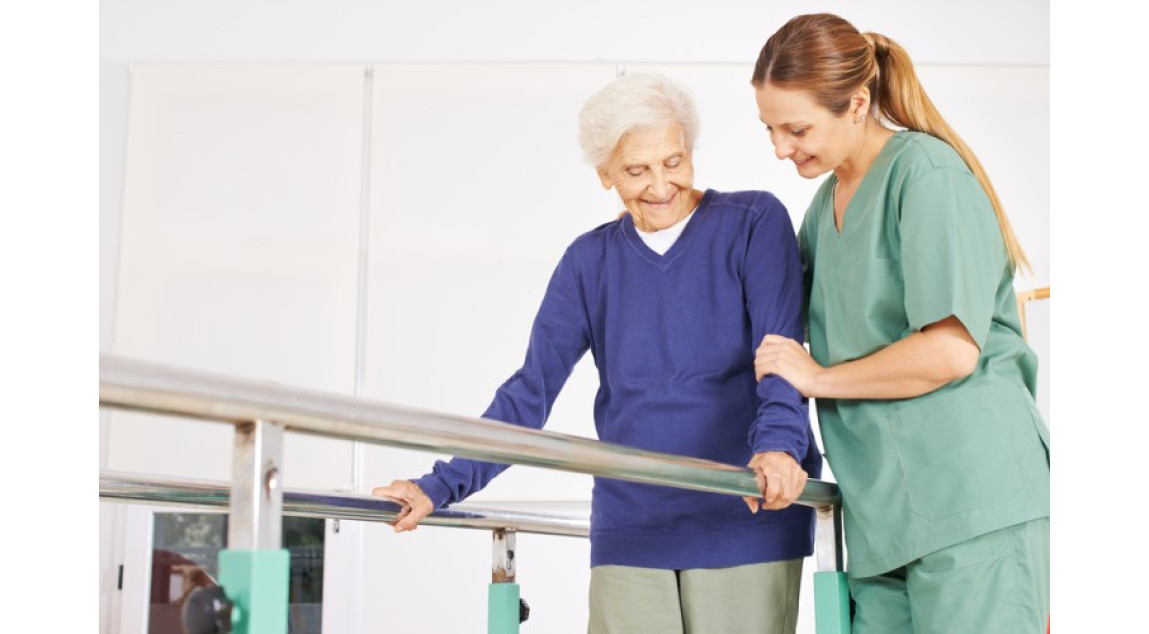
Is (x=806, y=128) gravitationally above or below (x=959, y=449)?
above

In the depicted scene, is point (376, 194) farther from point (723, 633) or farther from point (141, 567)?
point (723, 633)

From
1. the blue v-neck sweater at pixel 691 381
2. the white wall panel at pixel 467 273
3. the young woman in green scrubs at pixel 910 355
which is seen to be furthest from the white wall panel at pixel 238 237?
the young woman in green scrubs at pixel 910 355

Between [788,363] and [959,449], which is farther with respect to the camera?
[788,363]

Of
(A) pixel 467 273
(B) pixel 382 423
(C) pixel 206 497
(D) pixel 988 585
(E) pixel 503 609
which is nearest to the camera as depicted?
(B) pixel 382 423

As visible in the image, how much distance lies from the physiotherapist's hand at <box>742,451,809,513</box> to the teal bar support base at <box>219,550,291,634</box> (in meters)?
0.73

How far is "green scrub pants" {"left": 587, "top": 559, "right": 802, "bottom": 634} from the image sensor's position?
1592 millimetres

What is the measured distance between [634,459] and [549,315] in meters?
0.61

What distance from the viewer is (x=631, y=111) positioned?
1.76m

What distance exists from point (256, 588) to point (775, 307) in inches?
38.3

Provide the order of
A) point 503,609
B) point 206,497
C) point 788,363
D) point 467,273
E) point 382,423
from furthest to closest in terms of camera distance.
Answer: point 467,273
point 503,609
point 788,363
point 206,497
point 382,423

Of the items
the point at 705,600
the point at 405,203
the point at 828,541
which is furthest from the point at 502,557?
the point at 405,203

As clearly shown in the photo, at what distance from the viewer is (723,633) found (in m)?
1.59

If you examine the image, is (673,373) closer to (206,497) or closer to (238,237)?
(206,497)
